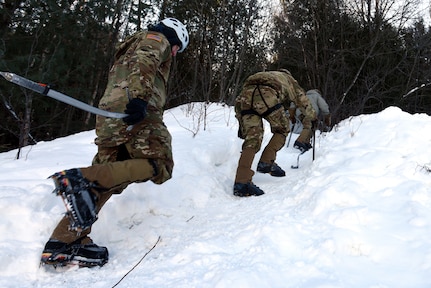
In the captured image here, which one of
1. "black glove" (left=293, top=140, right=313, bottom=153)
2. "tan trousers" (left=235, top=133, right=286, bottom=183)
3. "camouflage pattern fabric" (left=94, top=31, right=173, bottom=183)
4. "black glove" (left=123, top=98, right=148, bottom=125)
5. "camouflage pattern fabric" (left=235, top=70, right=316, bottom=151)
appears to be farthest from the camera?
"black glove" (left=293, top=140, right=313, bottom=153)

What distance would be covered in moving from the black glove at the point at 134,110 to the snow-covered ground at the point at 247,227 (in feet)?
2.77

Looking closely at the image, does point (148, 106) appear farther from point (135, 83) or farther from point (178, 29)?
point (178, 29)

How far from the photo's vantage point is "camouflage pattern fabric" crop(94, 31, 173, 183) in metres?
2.37

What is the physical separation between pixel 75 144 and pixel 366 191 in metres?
3.58

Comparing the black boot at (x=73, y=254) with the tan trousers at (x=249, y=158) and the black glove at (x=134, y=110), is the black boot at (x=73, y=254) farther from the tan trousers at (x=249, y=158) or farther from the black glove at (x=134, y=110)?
the tan trousers at (x=249, y=158)

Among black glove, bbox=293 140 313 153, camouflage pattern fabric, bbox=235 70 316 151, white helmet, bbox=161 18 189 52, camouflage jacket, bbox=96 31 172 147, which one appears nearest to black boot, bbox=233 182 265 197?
camouflage pattern fabric, bbox=235 70 316 151

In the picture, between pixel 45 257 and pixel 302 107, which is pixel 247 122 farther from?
pixel 45 257

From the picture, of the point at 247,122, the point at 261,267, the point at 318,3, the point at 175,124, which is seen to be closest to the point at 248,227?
the point at 261,267

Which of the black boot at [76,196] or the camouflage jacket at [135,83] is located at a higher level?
the camouflage jacket at [135,83]

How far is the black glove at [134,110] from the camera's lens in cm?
223

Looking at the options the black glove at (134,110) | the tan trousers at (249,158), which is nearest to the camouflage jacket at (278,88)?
the tan trousers at (249,158)

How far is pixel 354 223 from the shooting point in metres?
2.35

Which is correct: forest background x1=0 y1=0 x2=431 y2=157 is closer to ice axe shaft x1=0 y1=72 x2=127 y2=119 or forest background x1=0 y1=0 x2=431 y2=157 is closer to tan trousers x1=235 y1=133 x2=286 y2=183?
tan trousers x1=235 y1=133 x2=286 y2=183

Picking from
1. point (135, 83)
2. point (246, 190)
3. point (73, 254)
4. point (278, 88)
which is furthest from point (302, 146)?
point (73, 254)
